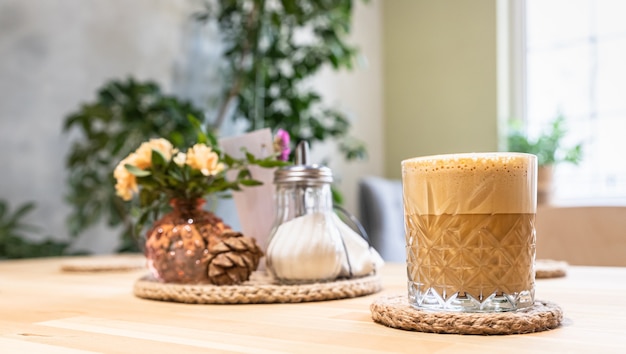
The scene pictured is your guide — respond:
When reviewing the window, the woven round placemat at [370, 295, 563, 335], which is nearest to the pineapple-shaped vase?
Answer: the woven round placemat at [370, 295, 563, 335]

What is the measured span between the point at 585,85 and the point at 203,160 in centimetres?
337

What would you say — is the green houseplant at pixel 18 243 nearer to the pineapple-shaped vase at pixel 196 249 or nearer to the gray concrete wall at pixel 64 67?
the gray concrete wall at pixel 64 67

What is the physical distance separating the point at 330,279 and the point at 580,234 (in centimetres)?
81

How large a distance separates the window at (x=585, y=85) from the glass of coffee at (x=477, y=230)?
3.28m

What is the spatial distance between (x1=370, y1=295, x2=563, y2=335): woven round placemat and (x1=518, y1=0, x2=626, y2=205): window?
332 cm

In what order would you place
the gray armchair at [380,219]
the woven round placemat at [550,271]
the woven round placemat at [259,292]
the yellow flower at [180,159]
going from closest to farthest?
1. the woven round placemat at [259,292]
2. the yellow flower at [180,159]
3. the woven round placemat at [550,271]
4. the gray armchair at [380,219]

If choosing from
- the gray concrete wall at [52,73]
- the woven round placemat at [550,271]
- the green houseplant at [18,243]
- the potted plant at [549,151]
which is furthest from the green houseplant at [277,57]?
the woven round placemat at [550,271]

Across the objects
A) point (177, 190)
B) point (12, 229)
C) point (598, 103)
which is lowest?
point (12, 229)

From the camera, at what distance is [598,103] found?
3.75 m

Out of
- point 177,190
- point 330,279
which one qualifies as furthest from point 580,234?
point 177,190

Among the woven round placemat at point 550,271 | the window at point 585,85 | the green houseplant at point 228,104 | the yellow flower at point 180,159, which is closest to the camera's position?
the yellow flower at point 180,159

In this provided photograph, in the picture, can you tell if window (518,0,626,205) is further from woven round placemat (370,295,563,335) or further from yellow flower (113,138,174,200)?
woven round placemat (370,295,563,335)

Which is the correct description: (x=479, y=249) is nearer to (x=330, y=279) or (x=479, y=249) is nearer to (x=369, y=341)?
(x=369, y=341)

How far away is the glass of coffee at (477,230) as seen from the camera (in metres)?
0.56
